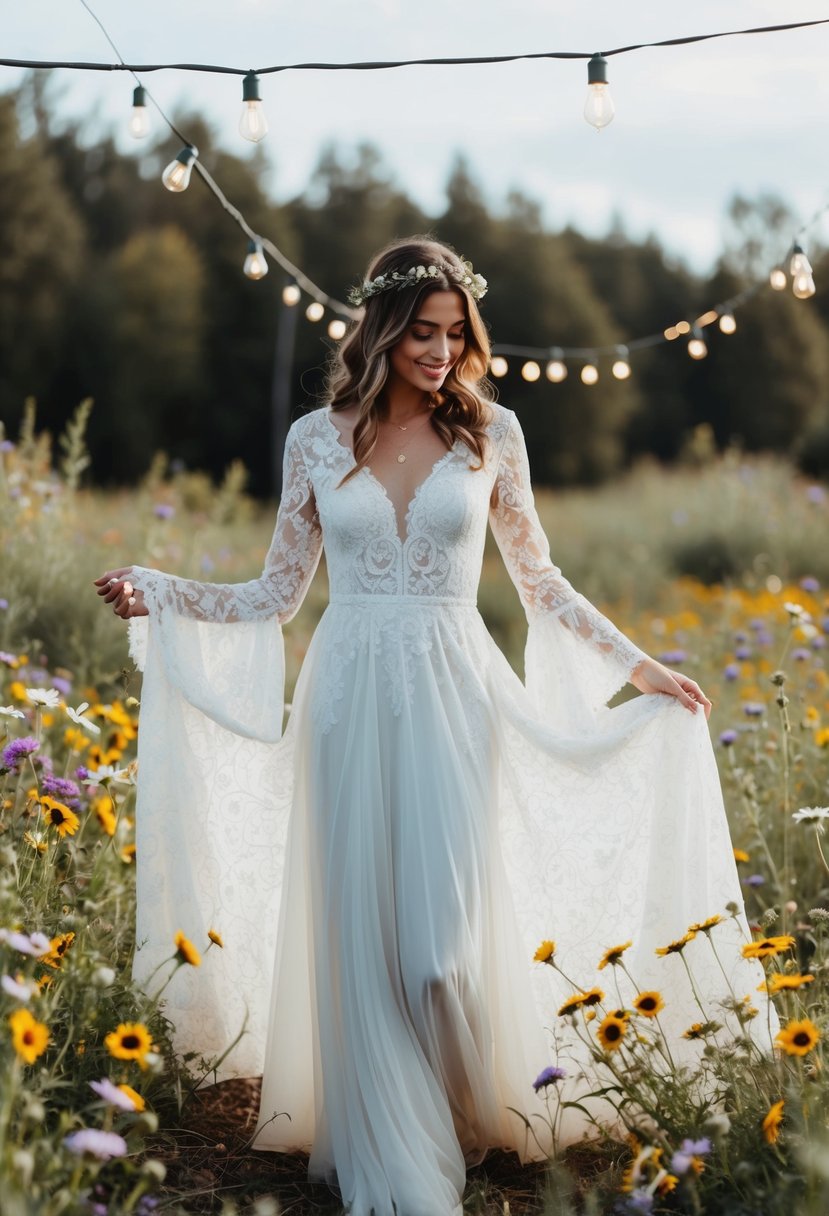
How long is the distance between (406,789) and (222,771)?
580 mm

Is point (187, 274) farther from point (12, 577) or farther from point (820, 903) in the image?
point (820, 903)

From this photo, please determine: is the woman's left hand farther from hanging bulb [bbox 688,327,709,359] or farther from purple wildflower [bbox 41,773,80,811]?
hanging bulb [bbox 688,327,709,359]

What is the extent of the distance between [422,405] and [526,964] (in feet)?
4.58

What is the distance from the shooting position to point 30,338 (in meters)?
22.1

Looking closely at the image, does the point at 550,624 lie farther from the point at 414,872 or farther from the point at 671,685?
the point at 414,872

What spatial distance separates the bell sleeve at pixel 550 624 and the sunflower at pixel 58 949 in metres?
Answer: 1.27

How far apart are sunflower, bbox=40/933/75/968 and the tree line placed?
59.2 ft

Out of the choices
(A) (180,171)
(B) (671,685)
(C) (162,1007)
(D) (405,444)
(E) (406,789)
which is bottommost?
(C) (162,1007)

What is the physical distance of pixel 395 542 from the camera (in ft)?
10.0

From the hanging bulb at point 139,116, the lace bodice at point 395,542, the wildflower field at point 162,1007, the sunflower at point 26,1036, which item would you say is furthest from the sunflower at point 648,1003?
the hanging bulb at point 139,116

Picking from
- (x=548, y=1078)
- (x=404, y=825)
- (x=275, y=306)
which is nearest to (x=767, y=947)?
(x=548, y=1078)

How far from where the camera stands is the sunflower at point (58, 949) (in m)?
2.78

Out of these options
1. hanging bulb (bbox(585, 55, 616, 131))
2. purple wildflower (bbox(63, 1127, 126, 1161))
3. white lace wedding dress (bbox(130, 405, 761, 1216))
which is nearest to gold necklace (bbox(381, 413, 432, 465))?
white lace wedding dress (bbox(130, 405, 761, 1216))

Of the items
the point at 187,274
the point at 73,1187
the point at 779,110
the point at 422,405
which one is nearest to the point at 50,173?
the point at 187,274
